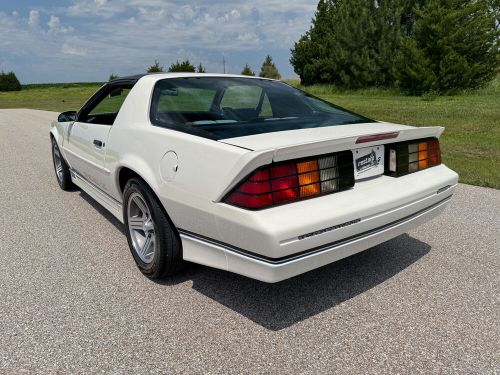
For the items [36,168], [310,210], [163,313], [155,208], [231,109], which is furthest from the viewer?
[36,168]

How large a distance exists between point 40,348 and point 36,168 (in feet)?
18.2

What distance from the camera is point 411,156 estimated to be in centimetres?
276

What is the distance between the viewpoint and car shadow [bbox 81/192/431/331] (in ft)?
8.09

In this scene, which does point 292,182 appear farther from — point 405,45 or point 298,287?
point 405,45

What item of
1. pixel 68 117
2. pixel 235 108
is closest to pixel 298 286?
pixel 235 108

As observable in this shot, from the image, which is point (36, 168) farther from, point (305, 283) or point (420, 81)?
point (420, 81)

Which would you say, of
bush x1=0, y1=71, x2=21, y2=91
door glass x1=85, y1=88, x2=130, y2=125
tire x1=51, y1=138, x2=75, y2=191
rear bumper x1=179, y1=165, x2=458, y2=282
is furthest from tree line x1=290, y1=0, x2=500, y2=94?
bush x1=0, y1=71, x2=21, y2=91

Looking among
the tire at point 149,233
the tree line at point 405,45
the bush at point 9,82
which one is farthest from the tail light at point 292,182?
the bush at point 9,82

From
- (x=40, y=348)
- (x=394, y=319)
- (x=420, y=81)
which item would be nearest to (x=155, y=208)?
(x=40, y=348)

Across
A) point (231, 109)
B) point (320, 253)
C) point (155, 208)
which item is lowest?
point (320, 253)

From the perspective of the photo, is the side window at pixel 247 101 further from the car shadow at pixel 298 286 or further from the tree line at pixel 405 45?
the tree line at pixel 405 45

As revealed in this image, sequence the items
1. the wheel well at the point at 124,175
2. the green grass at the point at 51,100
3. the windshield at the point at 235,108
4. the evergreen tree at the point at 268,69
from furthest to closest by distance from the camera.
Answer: the evergreen tree at the point at 268,69 < the green grass at the point at 51,100 < the wheel well at the point at 124,175 < the windshield at the point at 235,108

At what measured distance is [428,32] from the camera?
23156 mm

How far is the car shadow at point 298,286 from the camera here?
2.47m
